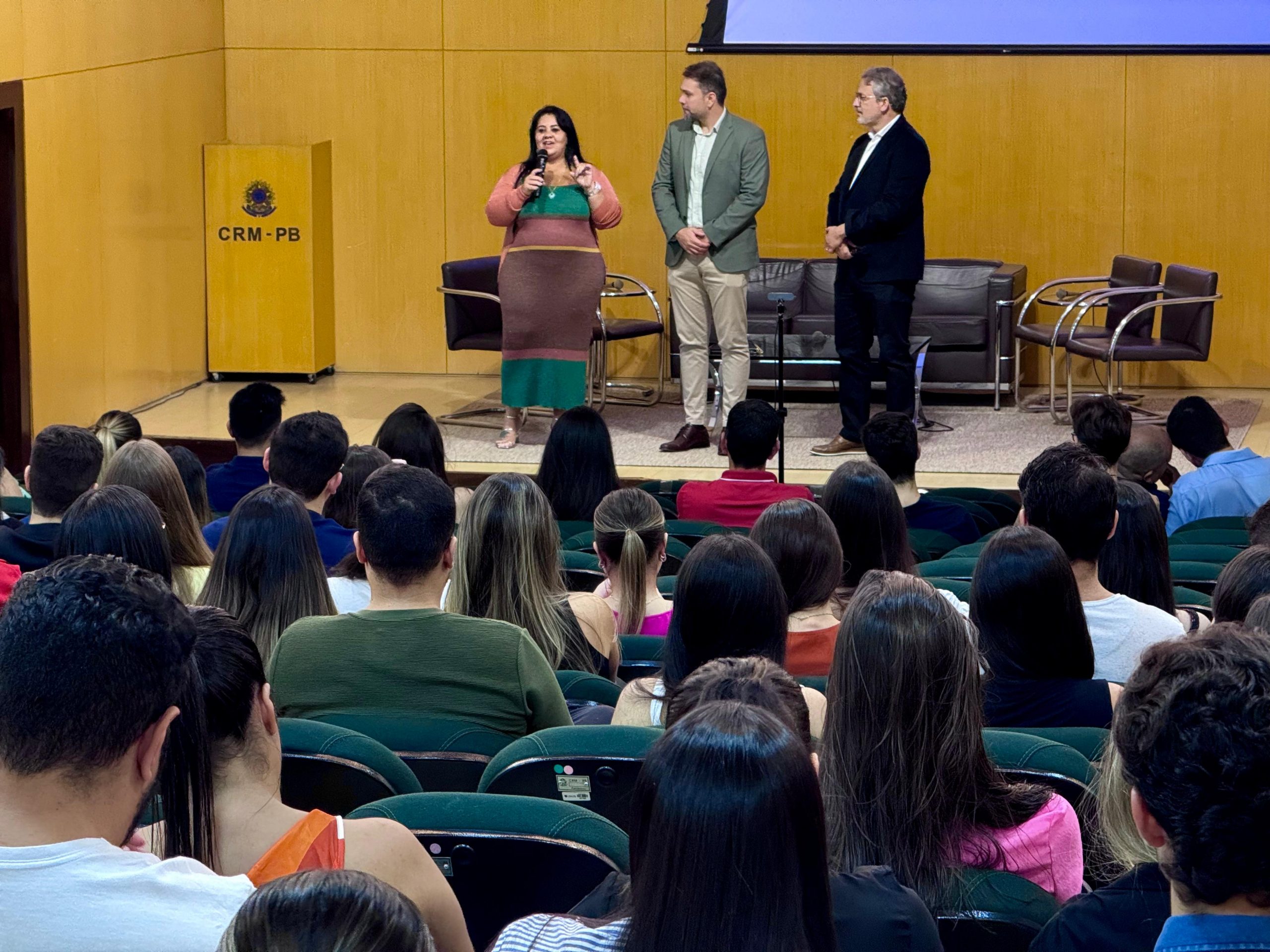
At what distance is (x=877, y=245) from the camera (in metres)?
7.21

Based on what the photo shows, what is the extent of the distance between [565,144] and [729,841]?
6.09 m

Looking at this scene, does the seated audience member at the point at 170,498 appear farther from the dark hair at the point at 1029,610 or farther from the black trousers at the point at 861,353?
the black trousers at the point at 861,353

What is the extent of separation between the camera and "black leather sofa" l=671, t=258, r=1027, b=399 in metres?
8.31

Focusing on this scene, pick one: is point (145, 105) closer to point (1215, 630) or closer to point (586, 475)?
point (586, 475)

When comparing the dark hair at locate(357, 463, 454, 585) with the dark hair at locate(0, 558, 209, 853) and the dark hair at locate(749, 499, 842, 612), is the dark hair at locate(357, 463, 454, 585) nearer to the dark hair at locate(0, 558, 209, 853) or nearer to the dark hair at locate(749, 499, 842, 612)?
the dark hair at locate(749, 499, 842, 612)

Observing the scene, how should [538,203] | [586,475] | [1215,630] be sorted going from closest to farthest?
[1215,630]
[586,475]
[538,203]

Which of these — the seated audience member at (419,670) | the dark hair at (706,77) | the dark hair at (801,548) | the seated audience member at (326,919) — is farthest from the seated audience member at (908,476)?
the seated audience member at (326,919)

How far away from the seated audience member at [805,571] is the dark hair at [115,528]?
46.9 inches

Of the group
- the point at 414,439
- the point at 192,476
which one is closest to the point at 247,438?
the point at 414,439

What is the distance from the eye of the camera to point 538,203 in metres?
7.30

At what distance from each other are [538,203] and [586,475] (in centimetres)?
286

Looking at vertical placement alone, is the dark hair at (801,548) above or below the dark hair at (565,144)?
below

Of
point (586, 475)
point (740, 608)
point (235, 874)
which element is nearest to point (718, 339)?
point (586, 475)

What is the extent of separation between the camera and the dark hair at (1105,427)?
498 cm
